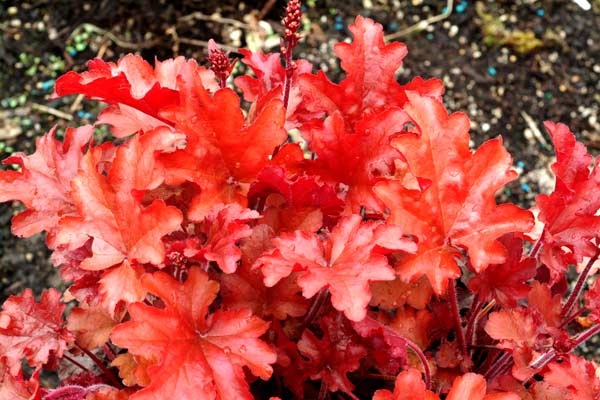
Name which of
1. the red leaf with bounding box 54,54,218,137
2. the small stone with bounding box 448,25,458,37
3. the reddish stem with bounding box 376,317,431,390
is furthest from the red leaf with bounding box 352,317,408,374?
the small stone with bounding box 448,25,458,37

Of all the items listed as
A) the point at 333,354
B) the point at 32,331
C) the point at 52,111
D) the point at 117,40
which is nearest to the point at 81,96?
the point at 52,111

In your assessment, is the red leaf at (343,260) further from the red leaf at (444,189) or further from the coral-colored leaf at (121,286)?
the coral-colored leaf at (121,286)

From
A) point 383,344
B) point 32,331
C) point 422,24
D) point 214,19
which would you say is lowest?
point 214,19

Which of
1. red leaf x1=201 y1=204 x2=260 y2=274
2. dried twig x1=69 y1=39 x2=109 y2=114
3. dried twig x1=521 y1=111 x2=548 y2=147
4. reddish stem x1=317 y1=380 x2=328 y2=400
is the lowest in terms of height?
dried twig x1=69 y1=39 x2=109 y2=114

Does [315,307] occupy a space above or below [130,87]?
below

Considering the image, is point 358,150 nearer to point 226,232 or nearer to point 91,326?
point 226,232

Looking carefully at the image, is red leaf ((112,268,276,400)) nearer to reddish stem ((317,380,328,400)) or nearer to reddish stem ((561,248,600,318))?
reddish stem ((317,380,328,400))

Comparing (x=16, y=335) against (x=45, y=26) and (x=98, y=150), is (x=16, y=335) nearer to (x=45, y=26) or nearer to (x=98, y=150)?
(x=98, y=150)

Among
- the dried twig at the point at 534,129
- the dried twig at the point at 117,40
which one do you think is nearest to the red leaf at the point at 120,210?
the dried twig at the point at 117,40
